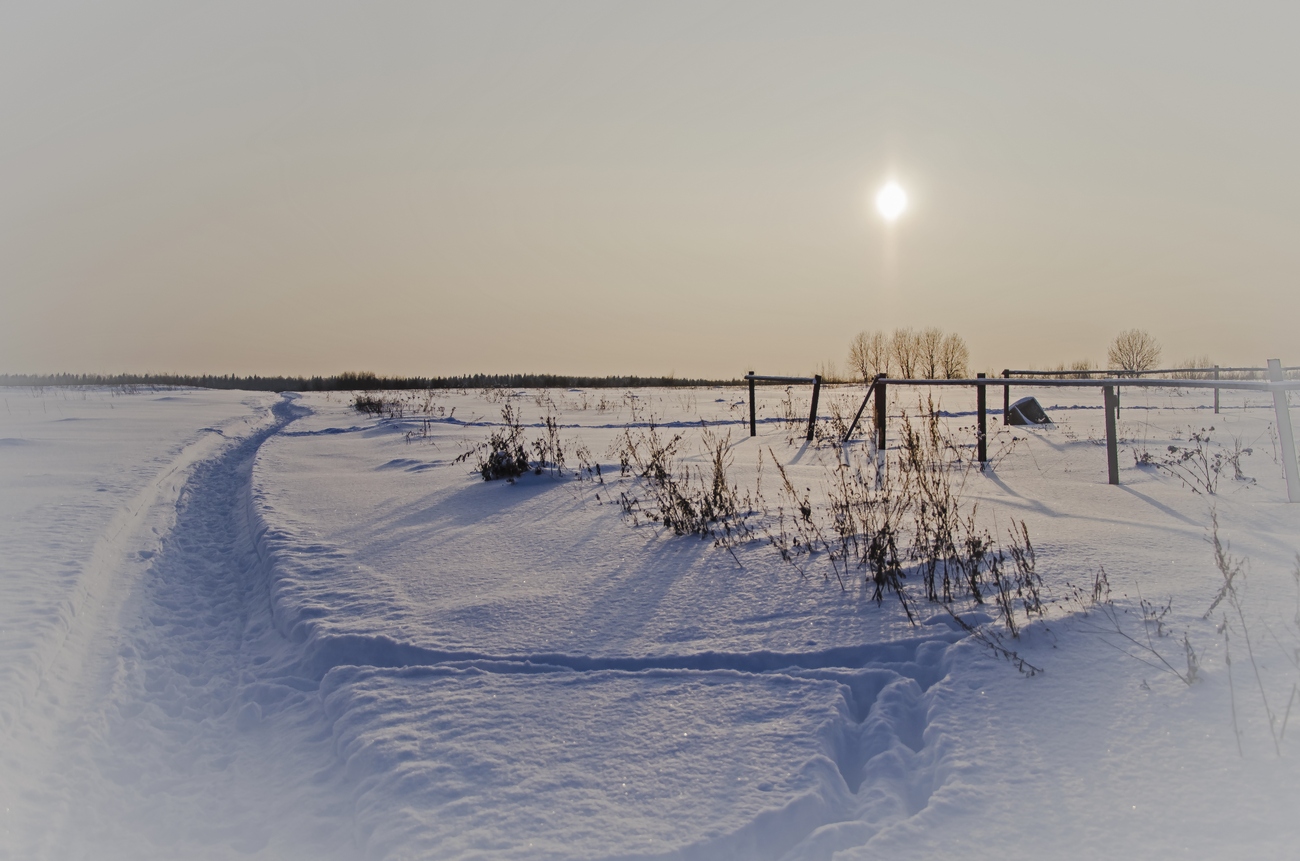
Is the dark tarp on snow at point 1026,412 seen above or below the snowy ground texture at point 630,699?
above

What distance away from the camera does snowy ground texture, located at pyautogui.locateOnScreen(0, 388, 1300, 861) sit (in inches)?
86.5

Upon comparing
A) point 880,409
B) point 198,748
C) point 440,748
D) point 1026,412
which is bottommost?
point 198,748

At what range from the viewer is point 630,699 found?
117 inches

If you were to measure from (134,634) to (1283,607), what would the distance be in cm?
571

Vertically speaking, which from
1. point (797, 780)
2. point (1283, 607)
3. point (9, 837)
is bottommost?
point (9, 837)

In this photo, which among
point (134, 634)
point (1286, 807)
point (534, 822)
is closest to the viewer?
point (1286, 807)

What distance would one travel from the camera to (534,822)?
227 centimetres

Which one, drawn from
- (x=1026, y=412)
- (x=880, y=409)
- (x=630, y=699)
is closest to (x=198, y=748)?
(x=630, y=699)

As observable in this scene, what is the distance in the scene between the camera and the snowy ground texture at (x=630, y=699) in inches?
86.5

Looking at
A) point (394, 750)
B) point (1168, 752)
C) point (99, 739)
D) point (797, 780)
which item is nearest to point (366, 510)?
point (99, 739)

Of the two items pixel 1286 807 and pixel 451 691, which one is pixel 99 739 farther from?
pixel 1286 807

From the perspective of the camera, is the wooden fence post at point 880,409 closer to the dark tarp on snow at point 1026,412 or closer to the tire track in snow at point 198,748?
the tire track in snow at point 198,748

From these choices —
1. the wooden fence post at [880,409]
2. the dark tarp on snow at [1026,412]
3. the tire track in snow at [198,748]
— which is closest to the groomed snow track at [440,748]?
the tire track in snow at [198,748]

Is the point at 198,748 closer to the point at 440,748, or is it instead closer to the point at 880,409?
the point at 440,748
